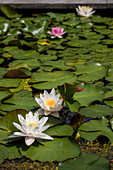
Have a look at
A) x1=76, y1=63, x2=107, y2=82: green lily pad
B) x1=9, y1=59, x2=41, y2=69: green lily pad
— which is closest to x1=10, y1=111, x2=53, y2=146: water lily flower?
x1=76, y1=63, x2=107, y2=82: green lily pad

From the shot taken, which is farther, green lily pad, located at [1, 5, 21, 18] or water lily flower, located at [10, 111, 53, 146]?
green lily pad, located at [1, 5, 21, 18]

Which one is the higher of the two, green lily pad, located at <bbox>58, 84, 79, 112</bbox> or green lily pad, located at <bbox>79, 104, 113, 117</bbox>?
green lily pad, located at <bbox>58, 84, 79, 112</bbox>

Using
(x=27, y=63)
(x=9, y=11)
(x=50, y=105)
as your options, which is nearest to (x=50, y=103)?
(x=50, y=105)

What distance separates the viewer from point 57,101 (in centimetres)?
165

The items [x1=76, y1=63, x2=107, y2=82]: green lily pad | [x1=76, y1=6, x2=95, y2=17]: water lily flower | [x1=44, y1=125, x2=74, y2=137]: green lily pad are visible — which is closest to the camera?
[x1=44, y1=125, x2=74, y2=137]: green lily pad

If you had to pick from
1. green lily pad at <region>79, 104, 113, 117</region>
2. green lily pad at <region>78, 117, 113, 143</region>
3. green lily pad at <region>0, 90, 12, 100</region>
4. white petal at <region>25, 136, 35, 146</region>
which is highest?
white petal at <region>25, 136, 35, 146</region>

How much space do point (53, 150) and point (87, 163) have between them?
0.20 m

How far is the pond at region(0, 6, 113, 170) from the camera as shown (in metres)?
1.34

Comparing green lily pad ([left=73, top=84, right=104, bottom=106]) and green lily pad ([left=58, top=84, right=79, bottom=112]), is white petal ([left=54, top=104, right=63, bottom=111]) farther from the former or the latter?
green lily pad ([left=73, top=84, right=104, bottom=106])

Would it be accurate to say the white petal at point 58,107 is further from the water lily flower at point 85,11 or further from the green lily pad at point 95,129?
the water lily flower at point 85,11

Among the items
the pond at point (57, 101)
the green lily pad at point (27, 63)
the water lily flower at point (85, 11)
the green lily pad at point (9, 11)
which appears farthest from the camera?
the green lily pad at point (9, 11)

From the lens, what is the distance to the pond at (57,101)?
134 centimetres

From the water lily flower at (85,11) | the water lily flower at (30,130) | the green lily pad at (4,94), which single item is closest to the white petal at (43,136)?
the water lily flower at (30,130)

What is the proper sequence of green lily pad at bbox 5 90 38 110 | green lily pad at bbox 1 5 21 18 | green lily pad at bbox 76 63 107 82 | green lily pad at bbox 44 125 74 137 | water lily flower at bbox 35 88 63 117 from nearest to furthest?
green lily pad at bbox 44 125 74 137
water lily flower at bbox 35 88 63 117
green lily pad at bbox 5 90 38 110
green lily pad at bbox 76 63 107 82
green lily pad at bbox 1 5 21 18
